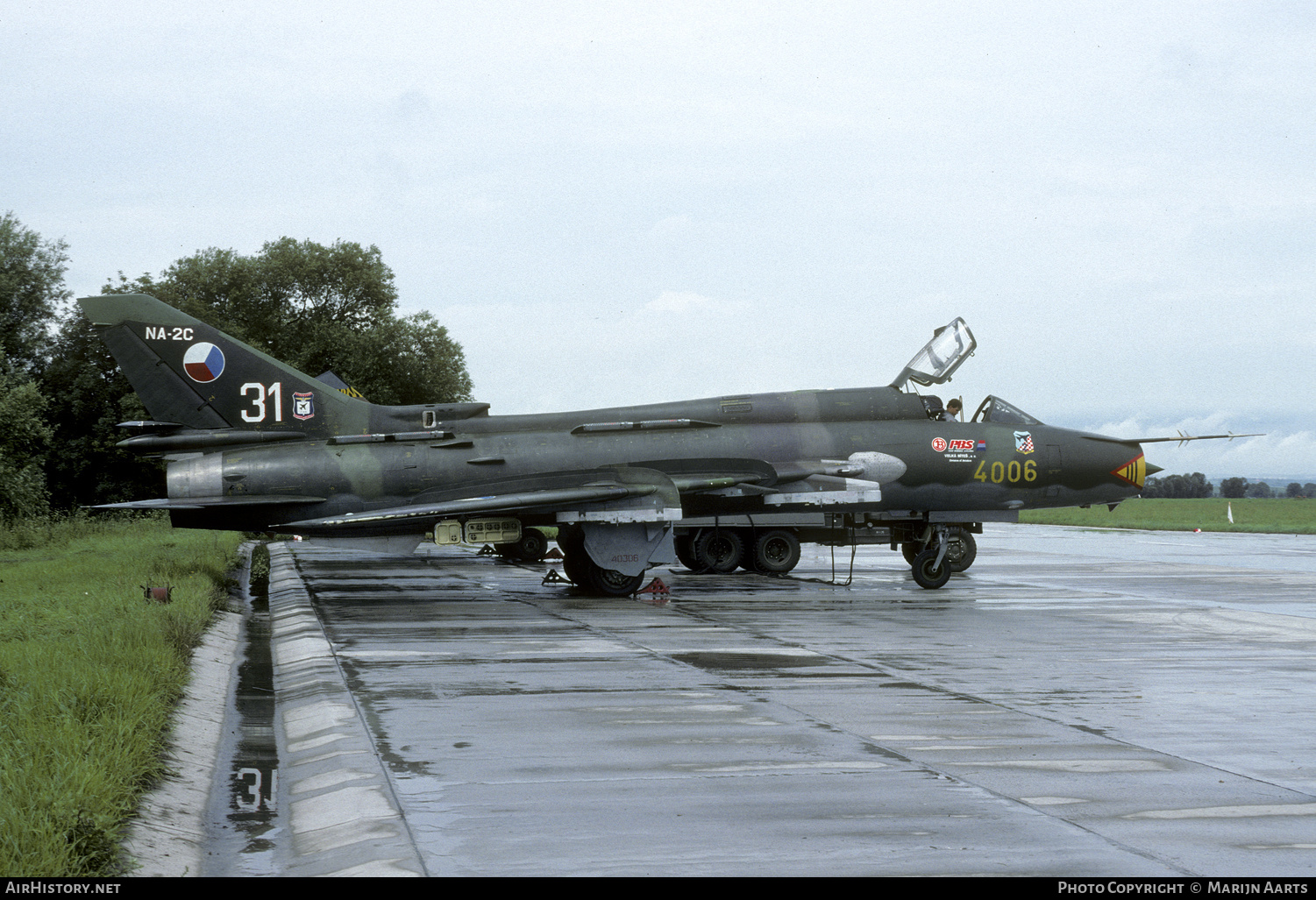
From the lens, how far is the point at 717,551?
2217cm

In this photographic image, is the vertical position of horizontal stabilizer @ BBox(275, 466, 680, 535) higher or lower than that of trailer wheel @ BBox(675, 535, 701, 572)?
higher

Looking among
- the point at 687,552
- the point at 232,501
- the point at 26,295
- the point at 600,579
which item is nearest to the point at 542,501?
the point at 600,579

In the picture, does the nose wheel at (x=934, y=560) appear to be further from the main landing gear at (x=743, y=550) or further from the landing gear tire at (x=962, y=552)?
the main landing gear at (x=743, y=550)

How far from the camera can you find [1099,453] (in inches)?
774

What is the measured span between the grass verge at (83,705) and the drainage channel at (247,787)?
0.40 meters

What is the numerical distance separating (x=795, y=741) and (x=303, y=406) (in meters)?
12.2

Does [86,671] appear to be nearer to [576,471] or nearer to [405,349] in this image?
[576,471]

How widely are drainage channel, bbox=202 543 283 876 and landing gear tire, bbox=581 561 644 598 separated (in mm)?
6835

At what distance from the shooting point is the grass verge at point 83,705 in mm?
4652

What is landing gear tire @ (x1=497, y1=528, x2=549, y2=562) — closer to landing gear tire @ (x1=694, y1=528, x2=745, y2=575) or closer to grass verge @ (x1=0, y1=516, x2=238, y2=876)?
landing gear tire @ (x1=694, y1=528, x2=745, y2=575)

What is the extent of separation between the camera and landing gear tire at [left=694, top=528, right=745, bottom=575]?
22.1 meters

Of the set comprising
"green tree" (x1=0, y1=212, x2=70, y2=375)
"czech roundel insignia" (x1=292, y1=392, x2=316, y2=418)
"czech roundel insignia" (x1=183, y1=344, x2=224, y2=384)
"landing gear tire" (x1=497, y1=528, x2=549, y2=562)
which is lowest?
"landing gear tire" (x1=497, y1=528, x2=549, y2=562)

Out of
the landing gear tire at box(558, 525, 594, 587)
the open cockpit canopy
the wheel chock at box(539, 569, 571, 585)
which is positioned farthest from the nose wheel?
the wheel chock at box(539, 569, 571, 585)

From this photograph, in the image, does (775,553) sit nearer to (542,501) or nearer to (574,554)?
(574,554)
